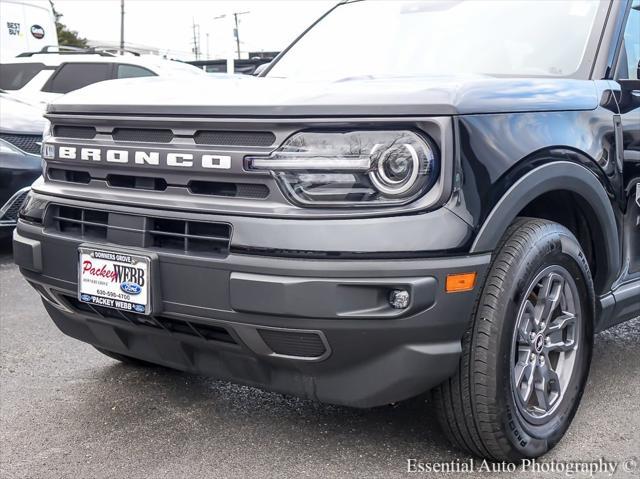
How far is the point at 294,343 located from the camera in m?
2.34

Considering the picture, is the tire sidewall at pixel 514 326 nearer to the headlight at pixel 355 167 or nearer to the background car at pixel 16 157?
the headlight at pixel 355 167

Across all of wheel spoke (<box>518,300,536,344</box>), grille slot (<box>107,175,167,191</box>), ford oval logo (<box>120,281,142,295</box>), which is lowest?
wheel spoke (<box>518,300,536,344</box>)

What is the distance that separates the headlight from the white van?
35.9 feet

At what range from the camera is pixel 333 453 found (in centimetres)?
276

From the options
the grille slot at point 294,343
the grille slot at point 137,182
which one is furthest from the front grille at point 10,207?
the grille slot at point 294,343

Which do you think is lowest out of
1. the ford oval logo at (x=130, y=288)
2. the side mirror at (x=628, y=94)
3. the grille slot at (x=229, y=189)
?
the ford oval logo at (x=130, y=288)

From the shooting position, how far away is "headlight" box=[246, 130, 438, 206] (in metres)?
2.24

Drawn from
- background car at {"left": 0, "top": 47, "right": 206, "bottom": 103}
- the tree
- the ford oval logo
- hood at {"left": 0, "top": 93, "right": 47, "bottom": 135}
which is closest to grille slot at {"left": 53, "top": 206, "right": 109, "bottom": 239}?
the ford oval logo

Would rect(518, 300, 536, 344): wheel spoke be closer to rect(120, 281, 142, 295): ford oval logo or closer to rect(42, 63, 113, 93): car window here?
rect(120, 281, 142, 295): ford oval logo

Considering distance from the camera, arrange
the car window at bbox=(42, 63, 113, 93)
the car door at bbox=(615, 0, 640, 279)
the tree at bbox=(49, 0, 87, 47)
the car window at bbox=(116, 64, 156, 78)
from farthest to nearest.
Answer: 1. the tree at bbox=(49, 0, 87, 47)
2. the car window at bbox=(42, 63, 113, 93)
3. the car window at bbox=(116, 64, 156, 78)
4. the car door at bbox=(615, 0, 640, 279)

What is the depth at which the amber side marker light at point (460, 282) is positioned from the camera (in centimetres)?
225

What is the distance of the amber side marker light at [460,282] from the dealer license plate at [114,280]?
3.05ft

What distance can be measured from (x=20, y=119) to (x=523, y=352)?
4.75 meters

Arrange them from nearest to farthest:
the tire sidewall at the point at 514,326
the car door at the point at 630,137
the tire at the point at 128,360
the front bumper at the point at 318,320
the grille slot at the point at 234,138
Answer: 1. the front bumper at the point at 318,320
2. the grille slot at the point at 234,138
3. the tire sidewall at the point at 514,326
4. the car door at the point at 630,137
5. the tire at the point at 128,360
